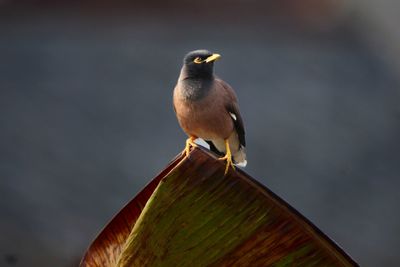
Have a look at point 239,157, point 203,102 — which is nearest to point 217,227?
point 203,102

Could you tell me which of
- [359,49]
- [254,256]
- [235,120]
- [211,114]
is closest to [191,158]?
[254,256]

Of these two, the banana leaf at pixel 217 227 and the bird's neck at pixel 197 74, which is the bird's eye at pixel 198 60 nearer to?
the bird's neck at pixel 197 74

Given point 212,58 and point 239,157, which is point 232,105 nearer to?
point 212,58

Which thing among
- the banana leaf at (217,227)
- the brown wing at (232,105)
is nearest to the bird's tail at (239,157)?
the brown wing at (232,105)

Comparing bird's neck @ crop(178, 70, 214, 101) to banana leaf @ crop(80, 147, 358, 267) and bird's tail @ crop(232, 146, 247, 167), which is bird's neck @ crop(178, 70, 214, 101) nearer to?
bird's tail @ crop(232, 146, 247, 167)

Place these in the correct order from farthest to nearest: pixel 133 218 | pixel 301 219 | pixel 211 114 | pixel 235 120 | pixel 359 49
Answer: pixel 359 49
pixel 235 120
pixel 211 114
pixel 133 218
pixel 301 219

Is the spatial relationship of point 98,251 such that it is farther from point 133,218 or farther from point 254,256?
point 254,256

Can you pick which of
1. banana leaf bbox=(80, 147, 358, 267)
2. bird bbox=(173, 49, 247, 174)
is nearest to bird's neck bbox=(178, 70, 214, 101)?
bird bbox=(173, 49, 247, 174)
